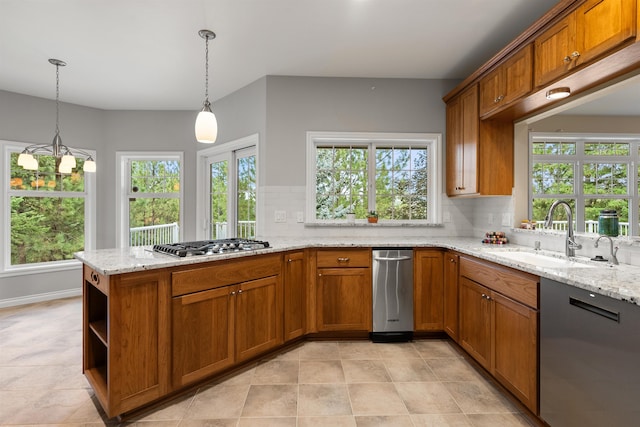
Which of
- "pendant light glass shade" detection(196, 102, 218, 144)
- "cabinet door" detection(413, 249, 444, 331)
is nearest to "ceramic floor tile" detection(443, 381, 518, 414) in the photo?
"cabinet door" detection(413, 249, 444, 331)

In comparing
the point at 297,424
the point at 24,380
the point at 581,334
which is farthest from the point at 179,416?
the point at 581,334

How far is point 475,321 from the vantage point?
2.30m

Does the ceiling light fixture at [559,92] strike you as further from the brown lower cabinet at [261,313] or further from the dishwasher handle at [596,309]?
the dishwasher handle at [596,309]

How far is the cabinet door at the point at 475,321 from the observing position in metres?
2.14

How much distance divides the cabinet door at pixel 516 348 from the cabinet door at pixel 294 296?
4.92 feet

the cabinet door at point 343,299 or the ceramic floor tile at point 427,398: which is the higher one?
the cabinet door at point 343,299

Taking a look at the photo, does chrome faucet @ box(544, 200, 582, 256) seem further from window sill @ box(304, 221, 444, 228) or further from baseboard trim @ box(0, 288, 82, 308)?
baseboard trim @ box(0, 288, 82, 308)

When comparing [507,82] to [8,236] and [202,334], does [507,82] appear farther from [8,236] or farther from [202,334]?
[8,236]

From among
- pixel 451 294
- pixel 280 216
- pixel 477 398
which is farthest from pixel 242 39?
pixel 477 398

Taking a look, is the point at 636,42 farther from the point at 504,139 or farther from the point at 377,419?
the point at 377,419

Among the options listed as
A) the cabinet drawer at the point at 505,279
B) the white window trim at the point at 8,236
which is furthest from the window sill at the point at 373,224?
the white window trim at the point at 8,236

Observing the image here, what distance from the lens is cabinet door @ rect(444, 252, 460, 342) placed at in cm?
262

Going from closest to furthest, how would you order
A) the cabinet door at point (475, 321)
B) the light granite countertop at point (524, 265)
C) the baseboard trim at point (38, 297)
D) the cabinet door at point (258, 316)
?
1. the light granite countertop at point (524, 265)
2. the cabinet door at point (475, 321)
3. the cabinet door at point (258, 316)
4. the baseboard trim at point (38, 297)

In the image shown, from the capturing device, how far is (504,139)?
2822mm
